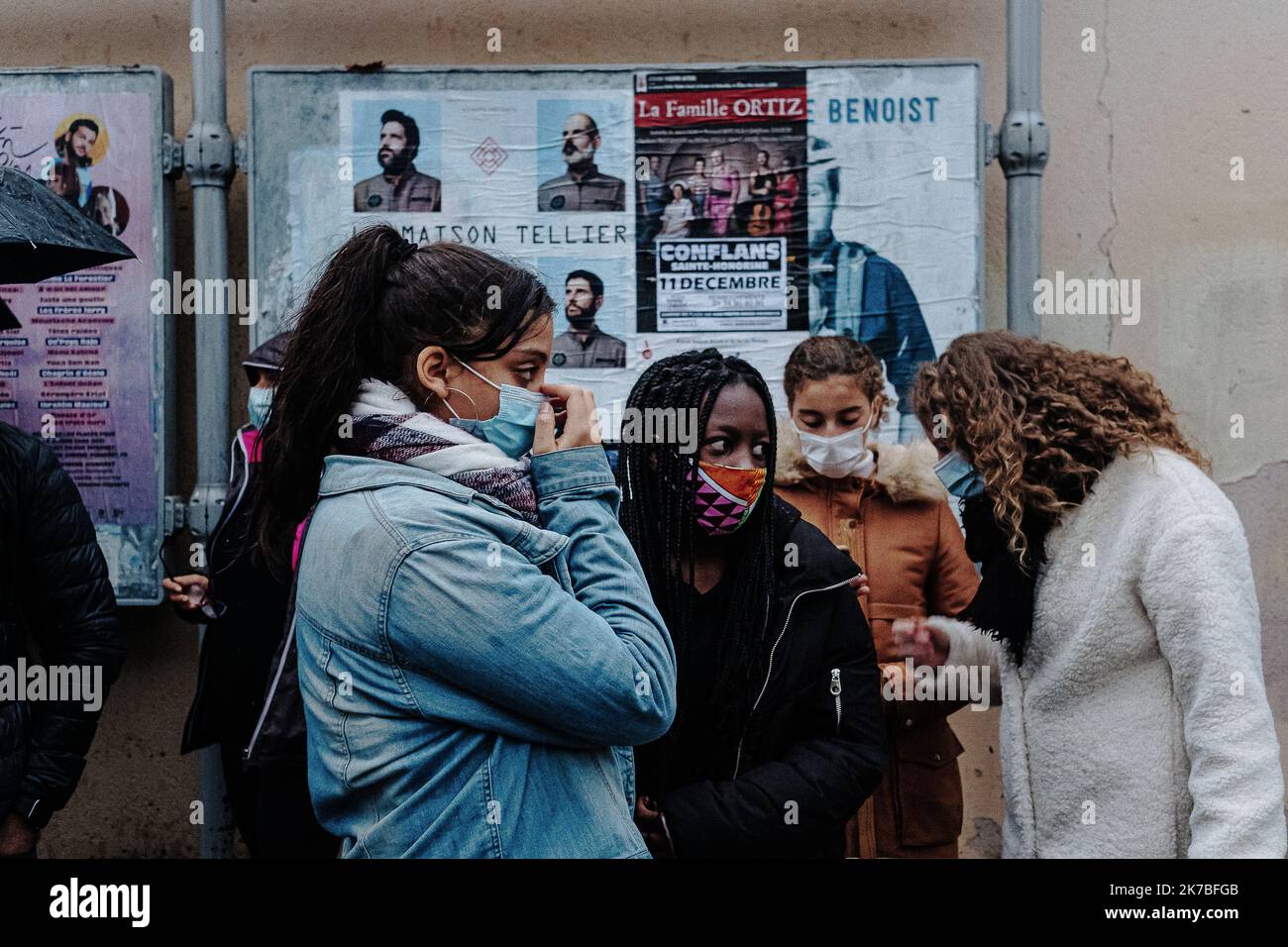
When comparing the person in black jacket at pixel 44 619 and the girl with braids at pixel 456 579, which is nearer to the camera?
A: the girl with braids at pixel 456 579

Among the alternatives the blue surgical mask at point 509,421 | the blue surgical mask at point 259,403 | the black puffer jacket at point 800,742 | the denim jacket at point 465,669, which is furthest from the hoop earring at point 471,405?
the blue surgical mask at point 259,403

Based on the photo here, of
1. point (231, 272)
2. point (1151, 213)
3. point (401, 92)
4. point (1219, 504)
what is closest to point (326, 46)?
point (401, 92)

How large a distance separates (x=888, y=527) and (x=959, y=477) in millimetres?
590

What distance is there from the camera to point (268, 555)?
2045 mm

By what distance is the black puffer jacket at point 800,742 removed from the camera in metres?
2.27

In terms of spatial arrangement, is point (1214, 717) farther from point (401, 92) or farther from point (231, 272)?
point (231, 272)

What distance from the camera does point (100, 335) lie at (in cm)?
420

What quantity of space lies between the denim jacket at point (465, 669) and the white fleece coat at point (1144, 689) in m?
1.11

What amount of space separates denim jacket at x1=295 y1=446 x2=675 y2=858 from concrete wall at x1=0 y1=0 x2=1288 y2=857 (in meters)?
2.89

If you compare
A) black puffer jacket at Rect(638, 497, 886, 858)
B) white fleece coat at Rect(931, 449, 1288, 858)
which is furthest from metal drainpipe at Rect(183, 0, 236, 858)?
white fleece coat at Rect(931, 449, 1288, 858)
